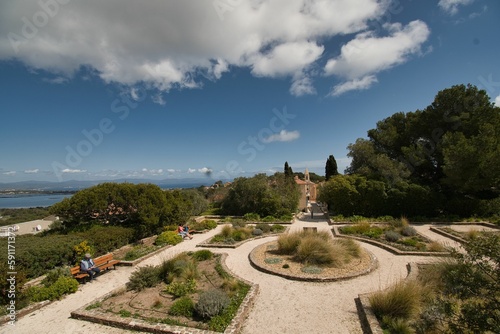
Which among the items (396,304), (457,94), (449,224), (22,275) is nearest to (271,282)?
(396,304)

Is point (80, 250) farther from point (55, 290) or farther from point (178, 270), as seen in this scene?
point (178, 270)

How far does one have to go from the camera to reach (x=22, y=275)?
7.41m

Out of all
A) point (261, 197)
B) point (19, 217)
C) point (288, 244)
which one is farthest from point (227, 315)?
point (19, 217)

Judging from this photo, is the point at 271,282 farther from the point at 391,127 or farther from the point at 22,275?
the point at 391,127

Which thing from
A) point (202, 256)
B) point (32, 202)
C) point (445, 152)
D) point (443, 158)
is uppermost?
point (445, 152)

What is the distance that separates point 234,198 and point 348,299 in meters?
19.0

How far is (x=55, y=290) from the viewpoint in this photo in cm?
789

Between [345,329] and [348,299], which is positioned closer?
[345,329]

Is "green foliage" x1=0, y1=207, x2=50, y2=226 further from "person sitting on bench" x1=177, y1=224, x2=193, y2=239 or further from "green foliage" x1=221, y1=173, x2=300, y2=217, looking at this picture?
"person sitting on bench" x1=177, y1=224, x2=193, y2=239

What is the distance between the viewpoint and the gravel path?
602 cm

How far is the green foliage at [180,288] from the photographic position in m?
7.54

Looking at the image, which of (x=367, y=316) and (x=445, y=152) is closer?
(x=367, y=316)

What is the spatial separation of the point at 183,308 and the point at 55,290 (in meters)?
4.63

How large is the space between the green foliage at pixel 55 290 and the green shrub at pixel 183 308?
4106mm
